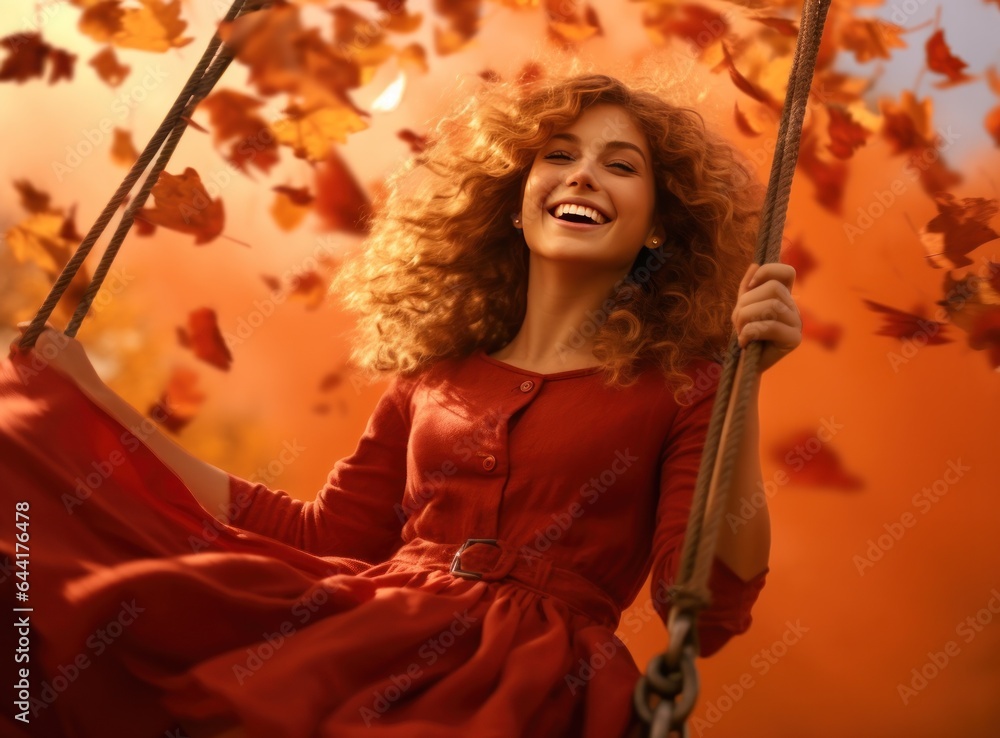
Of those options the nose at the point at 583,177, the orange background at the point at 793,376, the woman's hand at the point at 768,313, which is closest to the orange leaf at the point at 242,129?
the orange background at the point at 793,376

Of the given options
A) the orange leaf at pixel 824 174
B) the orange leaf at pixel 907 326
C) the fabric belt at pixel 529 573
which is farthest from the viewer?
the orange leaf at pixel 824 174

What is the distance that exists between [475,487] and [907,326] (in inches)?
Result: 44.8

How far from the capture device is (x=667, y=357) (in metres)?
1.70

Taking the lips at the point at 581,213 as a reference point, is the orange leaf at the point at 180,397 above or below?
below

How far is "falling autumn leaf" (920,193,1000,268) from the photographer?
2.15 meters

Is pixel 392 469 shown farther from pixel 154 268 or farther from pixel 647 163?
pixel 154 268

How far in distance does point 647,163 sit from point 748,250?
0.80ft

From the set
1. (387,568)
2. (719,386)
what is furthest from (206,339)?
(719,386)

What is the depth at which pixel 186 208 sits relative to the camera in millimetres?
2504

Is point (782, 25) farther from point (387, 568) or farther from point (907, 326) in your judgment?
point (387, 568)

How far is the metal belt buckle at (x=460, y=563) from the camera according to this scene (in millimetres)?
1543

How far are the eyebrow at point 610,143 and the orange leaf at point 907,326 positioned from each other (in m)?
0.82

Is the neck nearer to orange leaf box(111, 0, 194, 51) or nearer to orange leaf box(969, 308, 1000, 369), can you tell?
orange leaf box(969, 308, 1000, 369)

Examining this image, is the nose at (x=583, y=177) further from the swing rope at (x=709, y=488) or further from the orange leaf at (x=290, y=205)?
the orange leaf at (x=290, y=205)
